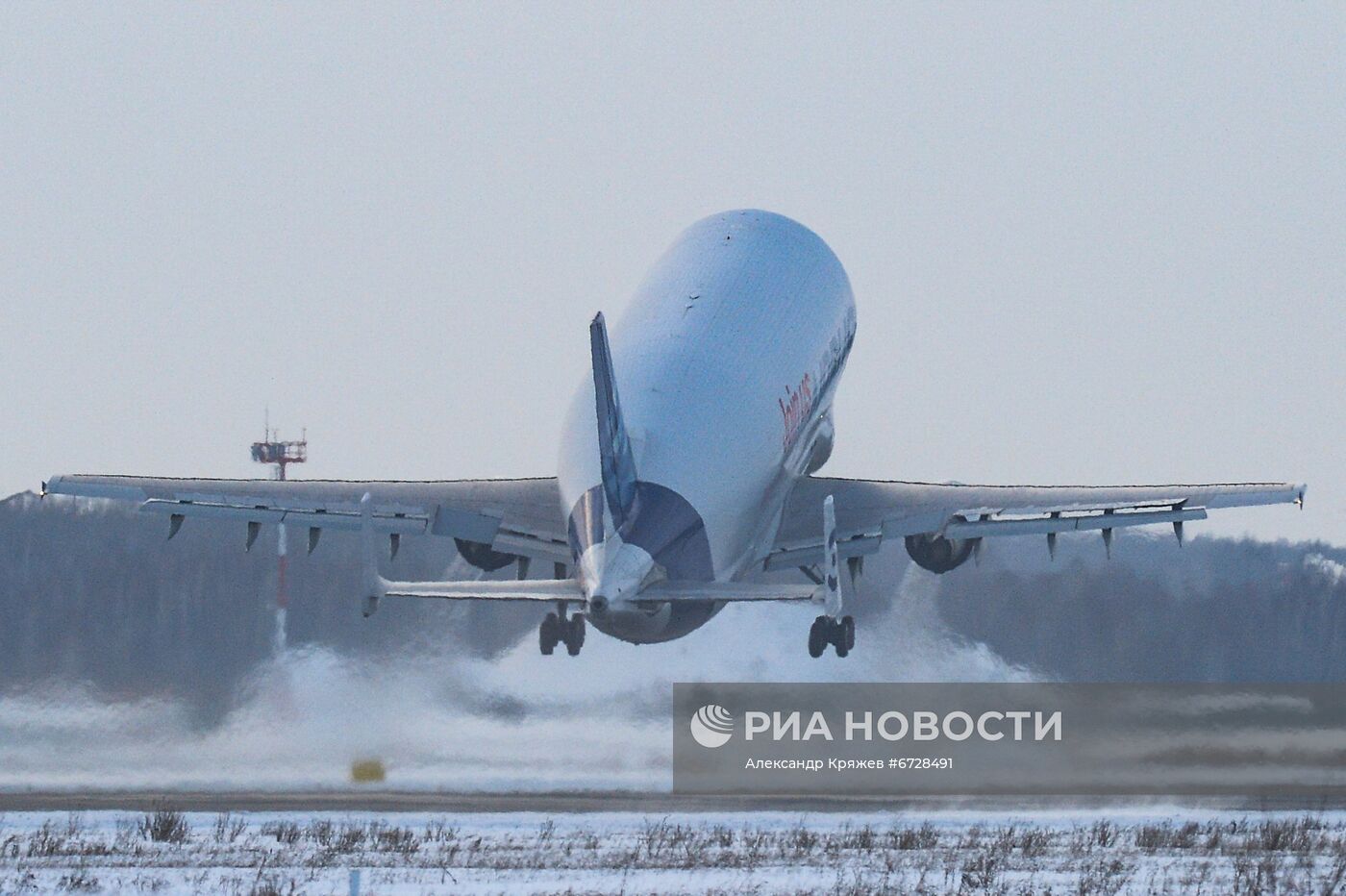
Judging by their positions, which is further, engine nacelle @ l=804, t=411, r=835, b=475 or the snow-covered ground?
engine nacelle @ l=804, t=411, r=835, b=475

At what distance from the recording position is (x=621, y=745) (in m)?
55.2

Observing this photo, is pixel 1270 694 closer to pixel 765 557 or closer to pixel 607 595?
pixel 765 557

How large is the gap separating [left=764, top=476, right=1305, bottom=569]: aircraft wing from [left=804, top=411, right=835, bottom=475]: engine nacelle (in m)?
1.89

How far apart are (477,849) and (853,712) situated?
16216mm

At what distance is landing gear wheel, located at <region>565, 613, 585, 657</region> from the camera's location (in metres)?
53.1

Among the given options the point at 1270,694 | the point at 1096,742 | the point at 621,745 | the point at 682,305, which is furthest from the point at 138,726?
the point at 1270,694

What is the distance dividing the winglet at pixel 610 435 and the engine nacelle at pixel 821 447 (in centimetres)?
1152

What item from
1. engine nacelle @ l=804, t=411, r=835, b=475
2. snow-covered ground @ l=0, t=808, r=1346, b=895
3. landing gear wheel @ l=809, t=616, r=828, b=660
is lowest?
snow-covered ground @ l=0, t=808, r=1346, b=895

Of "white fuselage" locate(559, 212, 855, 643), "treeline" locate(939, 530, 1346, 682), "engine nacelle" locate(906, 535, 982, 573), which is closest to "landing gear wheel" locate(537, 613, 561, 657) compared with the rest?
"white fuselage" locate(559, 212, 855, 643)

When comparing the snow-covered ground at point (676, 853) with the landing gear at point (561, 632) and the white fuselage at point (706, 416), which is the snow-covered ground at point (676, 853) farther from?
the landing gear at point (561, 632)

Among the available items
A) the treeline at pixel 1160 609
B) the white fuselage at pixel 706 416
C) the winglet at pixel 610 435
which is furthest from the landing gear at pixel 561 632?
the treeline at pixel 1160 609

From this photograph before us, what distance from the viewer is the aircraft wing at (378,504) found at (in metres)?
56.2

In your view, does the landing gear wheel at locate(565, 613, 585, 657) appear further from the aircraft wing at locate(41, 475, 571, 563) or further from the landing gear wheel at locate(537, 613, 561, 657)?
the aircraft wing at locate(41, 475, 571, 563)

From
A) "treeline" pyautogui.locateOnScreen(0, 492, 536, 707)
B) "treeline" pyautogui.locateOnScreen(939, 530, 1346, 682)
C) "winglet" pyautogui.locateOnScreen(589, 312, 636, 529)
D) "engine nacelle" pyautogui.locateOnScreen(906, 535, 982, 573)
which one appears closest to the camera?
"winglet" pyautogui.locateOnScreen(589, 312, 636, 529)
